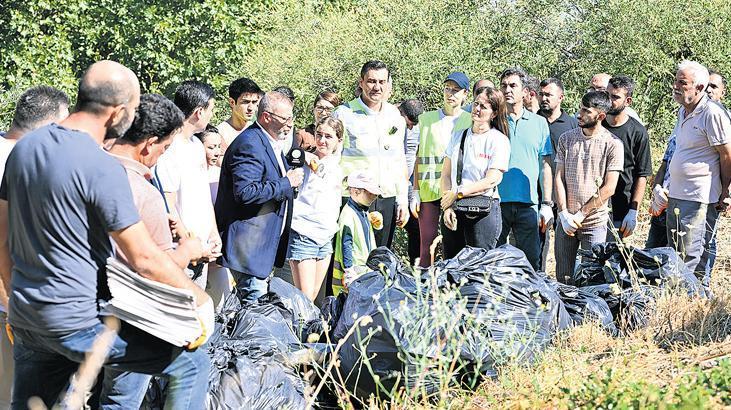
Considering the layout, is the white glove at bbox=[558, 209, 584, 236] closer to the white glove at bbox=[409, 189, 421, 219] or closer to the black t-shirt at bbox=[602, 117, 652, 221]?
the black t-shirt at bbox=[602, 117, 652, 221]

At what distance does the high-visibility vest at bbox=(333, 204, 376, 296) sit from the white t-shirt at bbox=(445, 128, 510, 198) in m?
0.81

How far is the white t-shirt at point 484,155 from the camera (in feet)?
24.3

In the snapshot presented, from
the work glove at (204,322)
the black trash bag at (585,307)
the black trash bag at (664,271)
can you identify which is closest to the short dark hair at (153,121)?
the work glove at (204,322)

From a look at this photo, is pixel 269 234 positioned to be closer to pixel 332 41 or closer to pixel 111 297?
pixel 111 297

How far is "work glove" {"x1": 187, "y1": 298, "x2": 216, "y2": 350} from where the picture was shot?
3797 millimetres

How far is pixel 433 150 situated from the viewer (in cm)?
830

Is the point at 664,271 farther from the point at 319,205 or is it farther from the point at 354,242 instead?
the point at 319,205

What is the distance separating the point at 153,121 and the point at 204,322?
951 mm

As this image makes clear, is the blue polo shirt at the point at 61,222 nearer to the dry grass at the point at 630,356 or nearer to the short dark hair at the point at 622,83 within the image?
the dry grass at the point at 630,356

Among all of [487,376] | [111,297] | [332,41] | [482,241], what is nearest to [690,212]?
[482,241]

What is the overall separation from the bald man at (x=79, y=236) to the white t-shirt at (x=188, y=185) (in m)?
1.93

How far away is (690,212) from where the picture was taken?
291 inches

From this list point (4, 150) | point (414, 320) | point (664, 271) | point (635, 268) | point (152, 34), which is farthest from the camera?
point (152, 34)

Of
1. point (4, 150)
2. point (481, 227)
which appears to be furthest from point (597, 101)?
point (4, 150)
